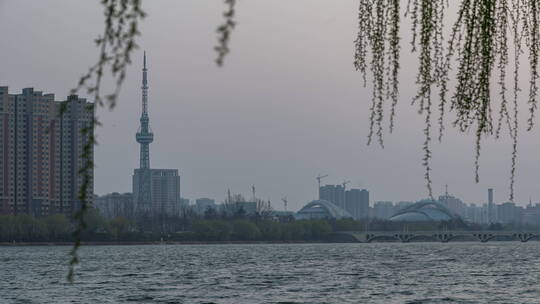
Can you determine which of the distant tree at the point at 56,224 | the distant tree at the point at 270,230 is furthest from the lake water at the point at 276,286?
the distant tree at the point at 270,230

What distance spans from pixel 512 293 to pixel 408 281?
12140 millimetres

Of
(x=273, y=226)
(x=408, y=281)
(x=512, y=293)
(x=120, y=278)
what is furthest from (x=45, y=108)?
(x=512, y=293)

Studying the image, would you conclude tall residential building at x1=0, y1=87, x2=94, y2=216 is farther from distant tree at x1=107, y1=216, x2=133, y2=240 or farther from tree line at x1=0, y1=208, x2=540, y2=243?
tree line at x1=0, y1=208, x2=540, y2=243

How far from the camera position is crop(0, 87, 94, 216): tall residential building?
165 m

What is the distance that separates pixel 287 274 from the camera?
69062 millimetres

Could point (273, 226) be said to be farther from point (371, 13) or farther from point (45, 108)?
point (371, 13)

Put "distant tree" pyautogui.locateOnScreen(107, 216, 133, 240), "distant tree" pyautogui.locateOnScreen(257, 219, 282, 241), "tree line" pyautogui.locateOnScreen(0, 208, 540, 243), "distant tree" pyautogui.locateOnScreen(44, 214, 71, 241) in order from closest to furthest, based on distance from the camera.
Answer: "distant tree" pyautogui.locateOnScreen(44, 214, 71, 241), "tree line" pyautogui.locateOnScreen(0, 208, 540, 243), "distant tree" pyautogui.locateOnScreen(107, 216, 133, 240), "distant tree" pyautogui.locateOnScreen(257, 219, 282, 241)

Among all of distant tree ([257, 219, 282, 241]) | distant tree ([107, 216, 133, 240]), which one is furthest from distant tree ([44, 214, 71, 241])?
→ distant tree ([257, 219, 282, 241])

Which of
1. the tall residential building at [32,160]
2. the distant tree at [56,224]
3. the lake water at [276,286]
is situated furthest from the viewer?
the tall residential building at [32,160]

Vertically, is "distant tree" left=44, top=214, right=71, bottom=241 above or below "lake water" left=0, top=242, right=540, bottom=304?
above

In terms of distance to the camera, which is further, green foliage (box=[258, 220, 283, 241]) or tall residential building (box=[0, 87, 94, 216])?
green foliage (box=[258, 220, 283, 241])

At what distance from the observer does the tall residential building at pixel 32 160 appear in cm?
16475

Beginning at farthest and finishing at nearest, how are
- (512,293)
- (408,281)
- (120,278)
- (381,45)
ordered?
(120,278) < (408,281) < (512,293) < (381,45)

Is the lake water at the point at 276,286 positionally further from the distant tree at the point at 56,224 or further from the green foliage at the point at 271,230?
the green foliage at the point at 271,230
